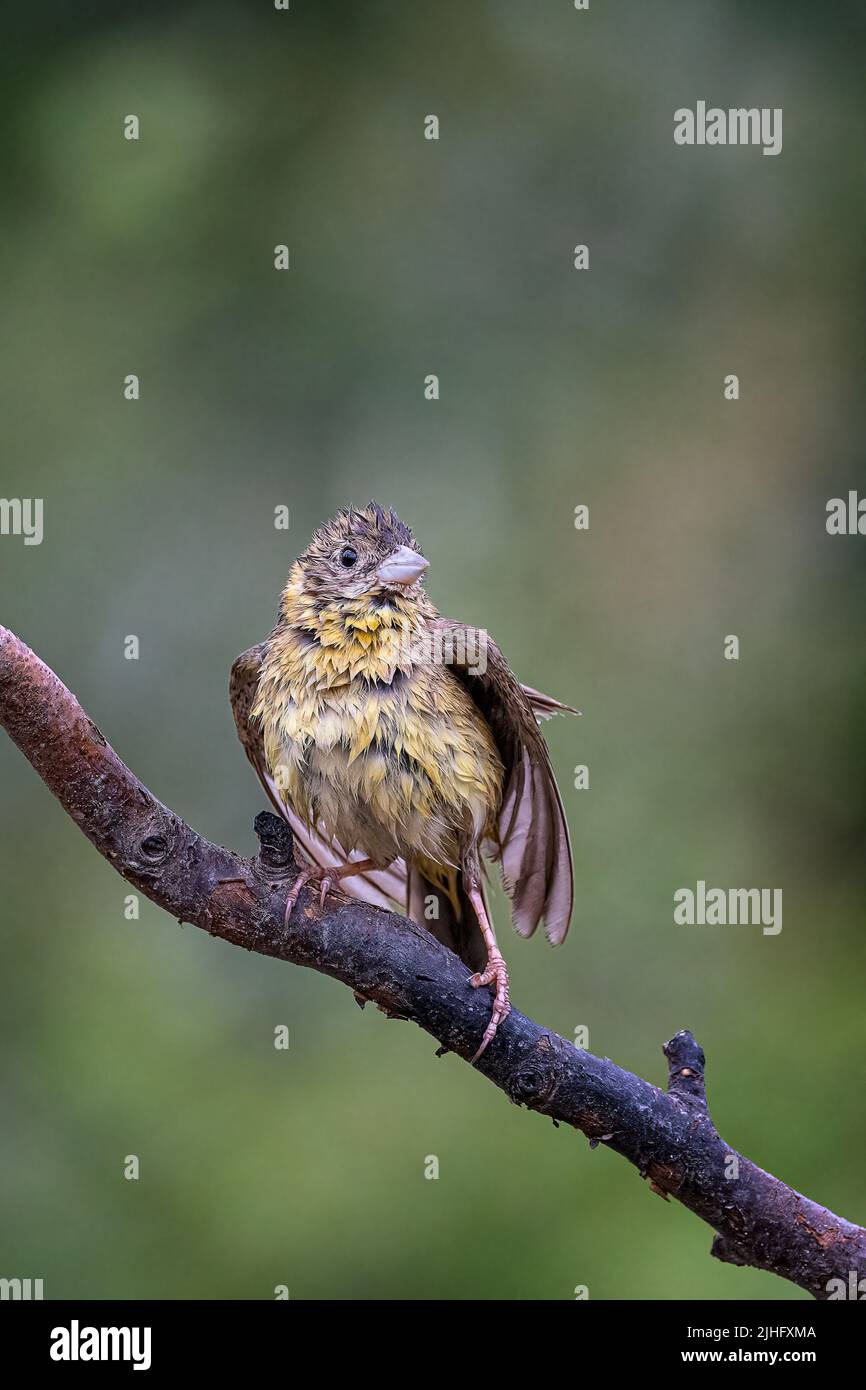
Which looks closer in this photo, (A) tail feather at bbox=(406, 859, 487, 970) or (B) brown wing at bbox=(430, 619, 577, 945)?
(B) brown wing at bbox=(430, 619, 577, 945)

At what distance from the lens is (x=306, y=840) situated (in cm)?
379

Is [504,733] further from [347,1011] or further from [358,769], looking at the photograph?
[347,1011]

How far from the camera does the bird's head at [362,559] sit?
10.6ft

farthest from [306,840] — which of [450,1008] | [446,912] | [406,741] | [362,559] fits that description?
[450,1008]

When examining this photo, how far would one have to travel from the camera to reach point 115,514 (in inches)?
245

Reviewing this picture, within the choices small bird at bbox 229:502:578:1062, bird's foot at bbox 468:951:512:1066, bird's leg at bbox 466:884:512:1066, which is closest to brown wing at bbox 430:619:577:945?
small bird at bbox 229:502:578:1062

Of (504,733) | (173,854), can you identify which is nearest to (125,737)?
(504,733)

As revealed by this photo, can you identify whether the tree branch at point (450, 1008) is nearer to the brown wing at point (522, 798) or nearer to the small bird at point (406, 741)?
the small bird at point (406, 741)

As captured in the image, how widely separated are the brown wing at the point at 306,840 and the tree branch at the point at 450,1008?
95cm

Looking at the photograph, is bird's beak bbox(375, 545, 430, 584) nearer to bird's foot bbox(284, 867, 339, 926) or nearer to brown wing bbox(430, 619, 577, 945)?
brown wing bbox(430, 619, 577, 945)

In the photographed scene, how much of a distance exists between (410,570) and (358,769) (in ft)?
1.53

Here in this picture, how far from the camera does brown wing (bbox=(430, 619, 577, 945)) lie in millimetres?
3363

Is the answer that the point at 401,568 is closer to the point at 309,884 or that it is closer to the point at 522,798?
the point at 522,798

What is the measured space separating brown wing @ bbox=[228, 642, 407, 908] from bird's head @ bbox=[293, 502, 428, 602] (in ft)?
1.23
